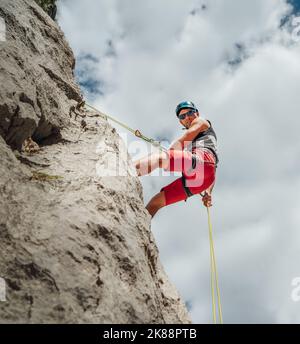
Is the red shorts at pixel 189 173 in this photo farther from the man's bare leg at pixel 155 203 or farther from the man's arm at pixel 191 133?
the man's arm at pixel 191 133

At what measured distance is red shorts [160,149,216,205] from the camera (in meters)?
5.93

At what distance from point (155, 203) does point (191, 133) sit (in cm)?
141

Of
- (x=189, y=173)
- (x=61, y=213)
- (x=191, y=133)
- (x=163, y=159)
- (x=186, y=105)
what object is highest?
(x=186, y=105)

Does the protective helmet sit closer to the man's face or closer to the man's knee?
the man's face

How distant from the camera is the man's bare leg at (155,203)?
649 cm

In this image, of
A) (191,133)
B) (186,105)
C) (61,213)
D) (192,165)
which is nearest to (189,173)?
(192,165)

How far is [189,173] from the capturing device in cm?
636

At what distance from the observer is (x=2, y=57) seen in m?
4.37

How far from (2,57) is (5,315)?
301cm

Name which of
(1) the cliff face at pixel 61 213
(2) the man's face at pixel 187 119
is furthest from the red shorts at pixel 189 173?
(2) the man's face at pixel 187 119

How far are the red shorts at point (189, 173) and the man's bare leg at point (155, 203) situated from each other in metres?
0.09

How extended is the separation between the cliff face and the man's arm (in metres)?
1.28

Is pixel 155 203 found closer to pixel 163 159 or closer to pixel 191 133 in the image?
pixel 163 159
